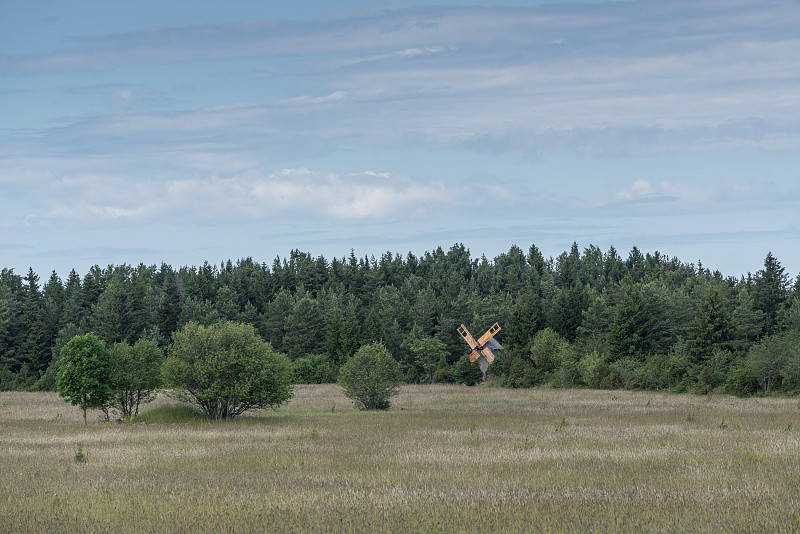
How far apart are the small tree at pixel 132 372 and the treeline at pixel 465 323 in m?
33.6

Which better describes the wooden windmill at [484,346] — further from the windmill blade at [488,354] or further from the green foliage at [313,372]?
the green foliage at [313,372]

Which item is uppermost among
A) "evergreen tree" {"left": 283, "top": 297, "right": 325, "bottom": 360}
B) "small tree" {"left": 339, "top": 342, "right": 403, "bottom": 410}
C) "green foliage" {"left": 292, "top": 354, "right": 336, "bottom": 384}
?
"evergreen tree" {"left": 283, "top": 297, "right": 325, "bottom": 360}

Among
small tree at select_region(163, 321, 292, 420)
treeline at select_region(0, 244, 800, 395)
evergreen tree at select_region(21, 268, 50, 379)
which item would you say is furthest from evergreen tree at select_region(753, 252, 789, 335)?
evergreen tree at select_region(21, 268, 50, 379)

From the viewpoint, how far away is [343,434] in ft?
101

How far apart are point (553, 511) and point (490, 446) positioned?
1148cm

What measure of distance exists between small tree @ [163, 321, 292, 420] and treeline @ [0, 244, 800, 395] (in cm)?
3456

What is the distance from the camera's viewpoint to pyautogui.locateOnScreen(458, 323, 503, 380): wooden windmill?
9894 cm

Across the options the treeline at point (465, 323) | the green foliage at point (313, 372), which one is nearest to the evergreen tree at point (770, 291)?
the treeline at point (465, 323)

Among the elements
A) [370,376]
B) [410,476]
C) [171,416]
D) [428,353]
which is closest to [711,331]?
[428,353]

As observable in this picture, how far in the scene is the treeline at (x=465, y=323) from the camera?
69625 mm

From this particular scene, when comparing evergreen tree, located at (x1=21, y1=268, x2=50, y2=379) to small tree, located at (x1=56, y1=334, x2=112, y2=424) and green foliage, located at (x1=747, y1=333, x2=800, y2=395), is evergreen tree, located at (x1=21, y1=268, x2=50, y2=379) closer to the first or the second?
small tree, located at (x1=56, y1=334, x2=112, y2=424)

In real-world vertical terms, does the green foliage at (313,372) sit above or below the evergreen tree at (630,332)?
below

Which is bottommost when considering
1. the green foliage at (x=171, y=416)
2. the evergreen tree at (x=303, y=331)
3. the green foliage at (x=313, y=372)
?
the green foliage at (x=313, y=372)

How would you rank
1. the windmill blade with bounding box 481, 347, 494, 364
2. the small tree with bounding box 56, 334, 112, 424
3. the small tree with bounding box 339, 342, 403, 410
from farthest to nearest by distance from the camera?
the windmill blade with bounding box 481, 347, 494, 364 < the small tree with bounding box 339, 342, 403, 410 < the small tree with bounding box 56, 334, 112, 424
